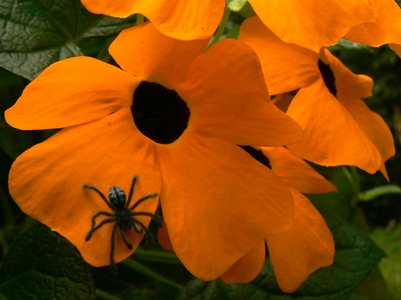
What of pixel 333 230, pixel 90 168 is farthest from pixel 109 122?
pixel 333 230

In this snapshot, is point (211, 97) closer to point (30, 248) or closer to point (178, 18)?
point (178, 18)

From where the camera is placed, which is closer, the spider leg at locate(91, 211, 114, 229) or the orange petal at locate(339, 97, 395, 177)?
the spider leg at locate(91, 211, 114, 229)

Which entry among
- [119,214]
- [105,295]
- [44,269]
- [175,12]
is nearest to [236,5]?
[175,12]

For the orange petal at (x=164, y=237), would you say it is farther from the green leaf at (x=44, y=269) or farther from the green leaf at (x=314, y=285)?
the green leaf at (x=314, y=285)

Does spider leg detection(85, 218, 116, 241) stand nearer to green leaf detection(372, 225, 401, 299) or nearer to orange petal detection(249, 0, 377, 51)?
orange petal detection(249, 0, 377, 51)

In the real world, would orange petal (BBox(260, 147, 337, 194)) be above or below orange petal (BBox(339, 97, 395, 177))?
below

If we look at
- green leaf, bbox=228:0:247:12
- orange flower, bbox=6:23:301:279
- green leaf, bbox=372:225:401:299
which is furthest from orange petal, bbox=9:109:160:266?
green leaf, bbox=372:225:401:299

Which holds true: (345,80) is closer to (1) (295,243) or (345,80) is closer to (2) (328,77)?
(2) (328,77)
